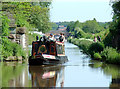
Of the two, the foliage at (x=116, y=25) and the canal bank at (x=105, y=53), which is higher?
the foliage at (x=116, y=25)

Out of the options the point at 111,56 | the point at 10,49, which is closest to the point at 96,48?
the point at 111,56

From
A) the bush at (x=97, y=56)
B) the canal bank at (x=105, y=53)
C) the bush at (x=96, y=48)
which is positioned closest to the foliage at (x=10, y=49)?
the bush at (x=97, y=56)

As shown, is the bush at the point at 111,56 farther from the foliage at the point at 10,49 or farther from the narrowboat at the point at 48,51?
the foliage at the point at 10,49

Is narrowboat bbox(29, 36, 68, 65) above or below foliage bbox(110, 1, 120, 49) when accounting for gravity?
below

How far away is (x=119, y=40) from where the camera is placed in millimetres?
33219

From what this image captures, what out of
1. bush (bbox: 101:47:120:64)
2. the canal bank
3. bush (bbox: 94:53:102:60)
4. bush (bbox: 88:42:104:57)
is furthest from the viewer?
bush (bbox: 88:42:104:57)

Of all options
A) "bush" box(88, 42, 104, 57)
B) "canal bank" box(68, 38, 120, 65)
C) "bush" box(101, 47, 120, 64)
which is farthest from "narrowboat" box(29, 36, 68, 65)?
"bush" box(88, 42, 104, 57)

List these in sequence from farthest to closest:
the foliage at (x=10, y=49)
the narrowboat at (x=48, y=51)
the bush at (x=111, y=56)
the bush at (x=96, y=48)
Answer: the bush at (x=96, y=48), the foliage at (x=10, y=49), the bush at (x=111, y=56), the narrowboat at (x=48, y=51)

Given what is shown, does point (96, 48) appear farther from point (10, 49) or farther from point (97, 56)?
point (10, 49)

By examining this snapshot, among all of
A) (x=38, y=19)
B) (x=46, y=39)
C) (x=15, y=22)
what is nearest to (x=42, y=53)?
(x=46, y=39)

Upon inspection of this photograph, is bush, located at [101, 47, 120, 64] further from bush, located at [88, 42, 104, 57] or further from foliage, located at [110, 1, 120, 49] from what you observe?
bush, located at [88, 42, 104, 57]

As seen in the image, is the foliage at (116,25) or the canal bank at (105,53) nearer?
the canal bank at (105,53)

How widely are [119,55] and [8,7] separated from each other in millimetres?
12204

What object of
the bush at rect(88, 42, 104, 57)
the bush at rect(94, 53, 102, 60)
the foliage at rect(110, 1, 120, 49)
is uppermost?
the foliage at rect(110, 1, 120, 49)
